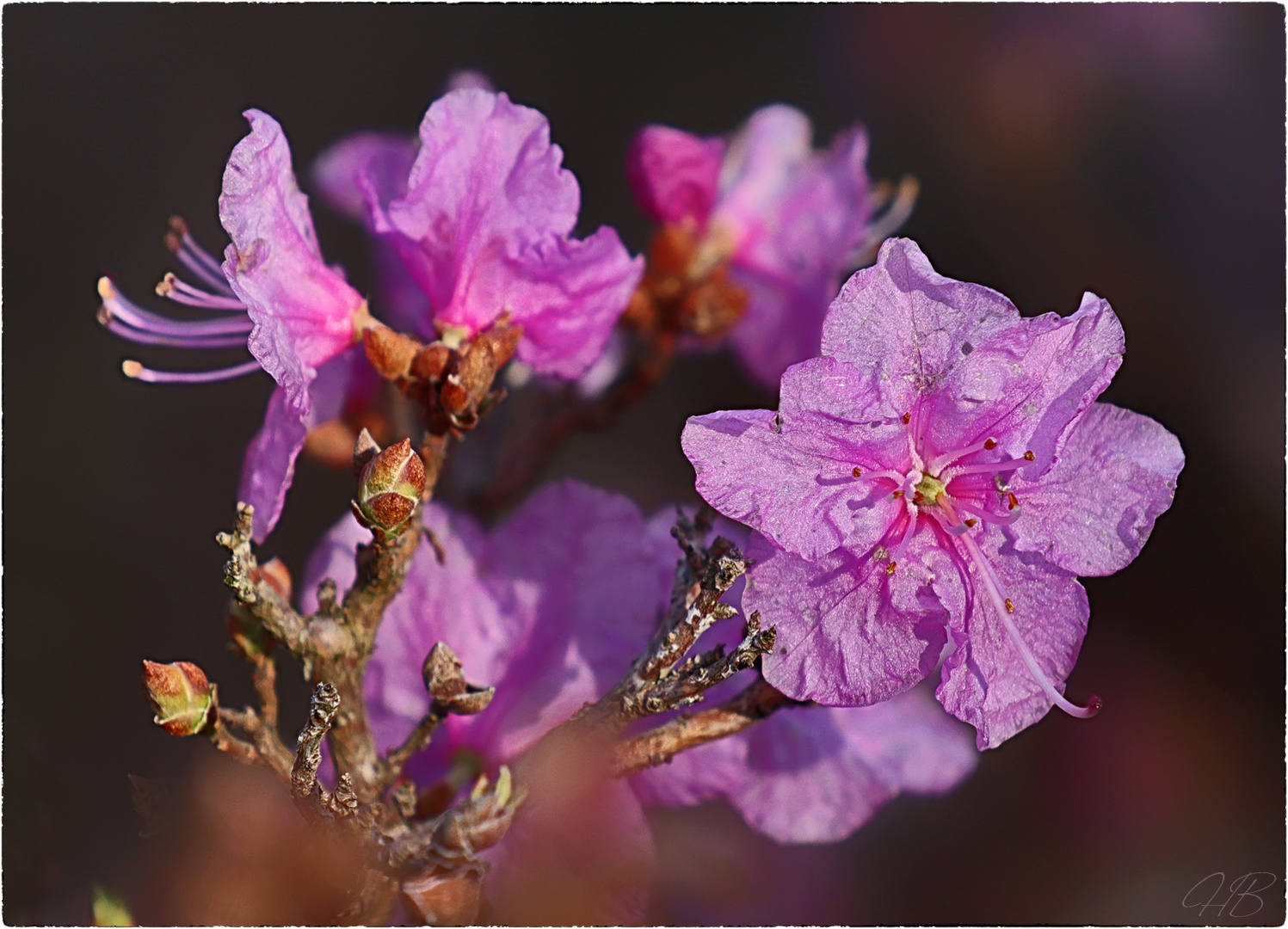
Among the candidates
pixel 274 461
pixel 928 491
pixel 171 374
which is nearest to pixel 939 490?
pixel 928 491

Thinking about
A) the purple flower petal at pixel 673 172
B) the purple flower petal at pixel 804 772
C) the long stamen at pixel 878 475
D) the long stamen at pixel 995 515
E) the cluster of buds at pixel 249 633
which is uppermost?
the purple flower petal at pixel 673 172

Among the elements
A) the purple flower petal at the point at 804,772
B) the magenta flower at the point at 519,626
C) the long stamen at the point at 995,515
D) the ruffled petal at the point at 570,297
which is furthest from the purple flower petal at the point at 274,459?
the long stamen at the point at 995,515

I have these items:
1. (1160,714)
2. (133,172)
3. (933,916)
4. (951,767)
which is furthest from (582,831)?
(133,172)

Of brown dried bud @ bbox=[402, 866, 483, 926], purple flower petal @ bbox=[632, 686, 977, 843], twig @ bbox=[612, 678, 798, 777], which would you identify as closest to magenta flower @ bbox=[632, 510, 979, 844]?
purple flower petal @ bbox=[632, 686, 977, 843]

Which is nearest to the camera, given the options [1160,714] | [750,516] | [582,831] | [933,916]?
[750,516]

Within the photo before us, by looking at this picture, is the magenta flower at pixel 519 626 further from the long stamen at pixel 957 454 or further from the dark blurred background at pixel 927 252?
the dark blurred background at pixel 927 252

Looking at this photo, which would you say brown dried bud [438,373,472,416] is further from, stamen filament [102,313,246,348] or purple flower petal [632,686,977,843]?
purple flower petal [632,686,977,843]

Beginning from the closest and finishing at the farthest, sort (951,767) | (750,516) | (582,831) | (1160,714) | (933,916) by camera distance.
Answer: (750,516) < (582,831) < (951,767) < (933,916) < (1160,714)

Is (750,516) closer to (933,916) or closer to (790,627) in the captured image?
(790,627)
